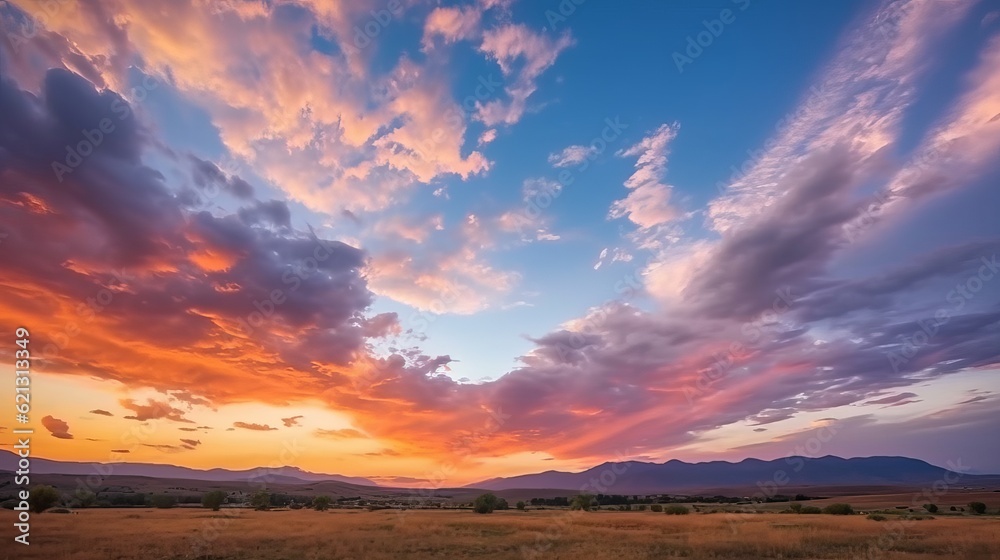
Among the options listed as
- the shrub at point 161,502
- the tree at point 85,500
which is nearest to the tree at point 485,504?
the shrub at point 161,502

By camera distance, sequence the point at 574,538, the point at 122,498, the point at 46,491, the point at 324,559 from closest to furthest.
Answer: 1. the point at 324,559
2. the point at 574,538
3. the point at 46,491
4. the point at 122,498

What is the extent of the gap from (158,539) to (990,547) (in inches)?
2059

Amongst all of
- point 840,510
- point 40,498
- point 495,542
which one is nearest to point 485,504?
point 495,542

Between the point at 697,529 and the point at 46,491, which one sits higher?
the point at 46,491

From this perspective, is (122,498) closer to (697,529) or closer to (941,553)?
(697,529)

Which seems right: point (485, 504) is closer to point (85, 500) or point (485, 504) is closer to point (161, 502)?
point (161, 502)

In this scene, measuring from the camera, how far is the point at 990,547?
1107 inches

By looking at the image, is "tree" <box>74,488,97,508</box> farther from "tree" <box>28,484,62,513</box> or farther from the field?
the field

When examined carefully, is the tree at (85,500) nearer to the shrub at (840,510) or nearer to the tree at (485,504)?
the tree at (485,504)

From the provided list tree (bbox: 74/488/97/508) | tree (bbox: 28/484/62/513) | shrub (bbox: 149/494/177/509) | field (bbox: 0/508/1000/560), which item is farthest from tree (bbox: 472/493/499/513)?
tree (bbox: 74/488/97/508)

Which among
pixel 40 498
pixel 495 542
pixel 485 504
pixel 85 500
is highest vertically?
pixel 40 498

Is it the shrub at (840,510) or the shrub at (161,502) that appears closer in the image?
the shrub at (840,510)

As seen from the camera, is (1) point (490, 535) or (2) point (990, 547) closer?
(2) point (990, 547)

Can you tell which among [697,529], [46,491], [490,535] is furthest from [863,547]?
[46,491]
